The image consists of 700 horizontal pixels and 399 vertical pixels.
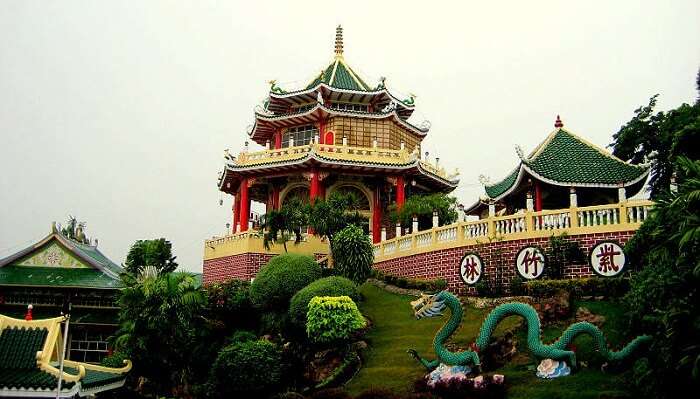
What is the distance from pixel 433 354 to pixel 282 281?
752 cm

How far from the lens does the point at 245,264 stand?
30969 millimetres

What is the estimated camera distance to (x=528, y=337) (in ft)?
50.0

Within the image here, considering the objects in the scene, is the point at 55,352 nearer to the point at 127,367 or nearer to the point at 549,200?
the point at 127,367

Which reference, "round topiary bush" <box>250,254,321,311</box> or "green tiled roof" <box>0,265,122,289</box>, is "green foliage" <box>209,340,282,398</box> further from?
"green tiled roof" <box>0,265,122,289</box>

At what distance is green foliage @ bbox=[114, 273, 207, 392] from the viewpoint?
20422 millimetres

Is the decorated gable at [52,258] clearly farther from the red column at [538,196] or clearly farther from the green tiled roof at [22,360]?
the red column at [538,196]

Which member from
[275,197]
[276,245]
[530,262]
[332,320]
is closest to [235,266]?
[276,245]

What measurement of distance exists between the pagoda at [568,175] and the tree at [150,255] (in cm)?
1542

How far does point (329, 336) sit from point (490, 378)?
5.63 metres

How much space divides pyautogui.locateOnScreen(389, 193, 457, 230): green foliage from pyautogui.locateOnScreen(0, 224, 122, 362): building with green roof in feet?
42.4

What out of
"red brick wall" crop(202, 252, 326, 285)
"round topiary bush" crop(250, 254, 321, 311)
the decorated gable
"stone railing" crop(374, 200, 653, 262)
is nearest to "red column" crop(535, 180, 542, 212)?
"stone railing" crop(374, 200, 653, 262)

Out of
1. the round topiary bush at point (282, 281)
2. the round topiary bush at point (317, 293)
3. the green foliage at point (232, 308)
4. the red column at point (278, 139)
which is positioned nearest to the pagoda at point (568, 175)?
the round topiary bush at point (317, 293)

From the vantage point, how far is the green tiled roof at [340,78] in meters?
37.3

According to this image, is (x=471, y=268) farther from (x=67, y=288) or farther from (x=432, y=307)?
(x=67, y=288)
